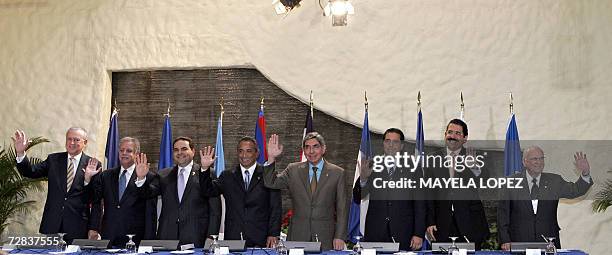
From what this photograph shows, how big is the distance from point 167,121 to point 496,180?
11.8 ft

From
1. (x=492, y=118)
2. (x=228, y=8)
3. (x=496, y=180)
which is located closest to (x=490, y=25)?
(x=492, y=118)

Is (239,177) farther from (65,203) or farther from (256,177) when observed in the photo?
(65,203)

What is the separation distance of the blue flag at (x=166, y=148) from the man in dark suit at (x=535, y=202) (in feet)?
11.9

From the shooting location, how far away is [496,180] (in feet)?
24.1

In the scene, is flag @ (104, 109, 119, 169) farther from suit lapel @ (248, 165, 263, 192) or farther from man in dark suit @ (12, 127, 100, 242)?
suit lapel @ (248, 165, 263, 192)

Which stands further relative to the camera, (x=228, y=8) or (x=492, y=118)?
(x=228, y=8)

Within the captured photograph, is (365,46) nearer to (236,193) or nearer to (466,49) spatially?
(466,49)

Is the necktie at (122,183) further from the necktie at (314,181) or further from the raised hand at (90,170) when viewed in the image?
the necktie at (314,181)

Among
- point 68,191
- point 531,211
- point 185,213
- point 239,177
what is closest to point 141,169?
point 185,213

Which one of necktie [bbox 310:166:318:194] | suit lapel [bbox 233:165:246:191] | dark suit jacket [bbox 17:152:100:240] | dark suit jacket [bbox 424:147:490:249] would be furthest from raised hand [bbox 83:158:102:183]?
dark suit jacket [bbox 424:147:490:249]

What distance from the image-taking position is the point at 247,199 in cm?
548

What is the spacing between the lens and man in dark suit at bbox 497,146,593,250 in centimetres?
518

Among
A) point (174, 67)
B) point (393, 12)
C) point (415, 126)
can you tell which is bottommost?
point (415, 126)

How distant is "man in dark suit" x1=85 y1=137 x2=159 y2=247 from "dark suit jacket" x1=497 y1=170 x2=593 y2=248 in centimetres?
278
